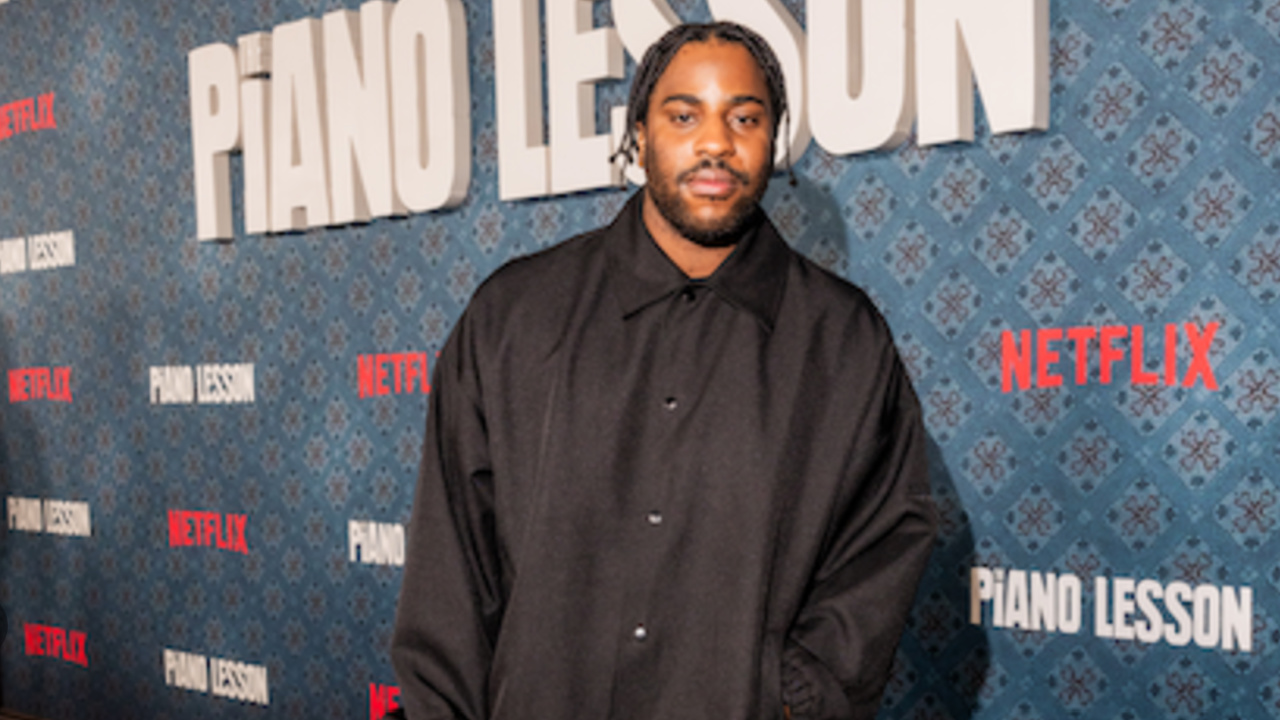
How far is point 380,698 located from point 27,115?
8.46 ft

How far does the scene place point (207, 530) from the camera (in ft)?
13.1

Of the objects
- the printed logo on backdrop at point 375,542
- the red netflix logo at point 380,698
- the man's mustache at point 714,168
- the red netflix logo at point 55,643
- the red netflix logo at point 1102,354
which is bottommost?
the red netflix logo at point 55,643

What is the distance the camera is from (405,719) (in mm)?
1601

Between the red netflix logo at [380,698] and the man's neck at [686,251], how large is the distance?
224 centimetres

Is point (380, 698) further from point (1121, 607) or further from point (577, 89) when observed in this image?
point (1121, 607)

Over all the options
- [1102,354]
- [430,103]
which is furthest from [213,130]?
[1102,354]

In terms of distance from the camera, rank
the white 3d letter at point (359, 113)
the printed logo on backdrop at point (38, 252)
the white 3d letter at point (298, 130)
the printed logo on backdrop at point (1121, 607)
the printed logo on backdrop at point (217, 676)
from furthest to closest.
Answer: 1. the printed logo on backdrop at point (38, 252)
2. the printed logo on backdrop at point (217, 676)
3. the white 3d letter at point (298, 130)
4. the white 3d letter at point (359, 113)
5. the printed logo on backdrop at point (1121, 607)

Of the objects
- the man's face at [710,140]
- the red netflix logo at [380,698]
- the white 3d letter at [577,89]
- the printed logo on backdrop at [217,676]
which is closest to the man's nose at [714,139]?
the man's face at [710,140]

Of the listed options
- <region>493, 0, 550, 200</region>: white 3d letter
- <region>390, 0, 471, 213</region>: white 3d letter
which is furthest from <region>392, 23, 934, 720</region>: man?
<region>390, 0, 471, 213</region>: white 3d letter

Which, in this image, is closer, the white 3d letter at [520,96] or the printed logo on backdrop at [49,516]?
the white 3d letter at [520,96]

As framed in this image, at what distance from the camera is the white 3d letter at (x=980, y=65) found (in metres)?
2.33

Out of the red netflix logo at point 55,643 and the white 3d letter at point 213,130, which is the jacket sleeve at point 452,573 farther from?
the red netflix logo at point 55,643

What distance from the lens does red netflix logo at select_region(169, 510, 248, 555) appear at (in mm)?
3912

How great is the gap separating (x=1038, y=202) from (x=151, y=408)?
10.0ft
